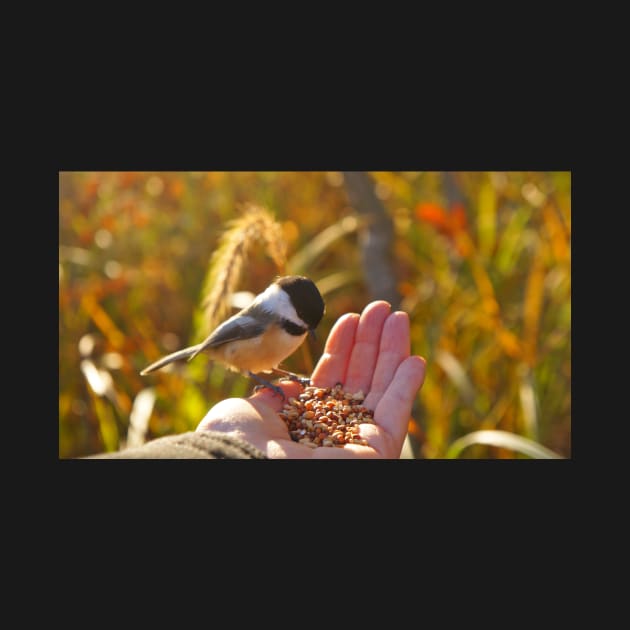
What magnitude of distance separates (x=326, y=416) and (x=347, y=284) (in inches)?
47.0

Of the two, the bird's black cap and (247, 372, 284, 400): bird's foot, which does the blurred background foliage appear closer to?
(247, 372, 284, 400): bird's foot

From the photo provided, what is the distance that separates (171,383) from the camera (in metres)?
2.32

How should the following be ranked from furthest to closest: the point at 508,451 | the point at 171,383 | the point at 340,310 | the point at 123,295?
the point at 340,310
the point at 123,295
the point at 171,383
the point at 508,451

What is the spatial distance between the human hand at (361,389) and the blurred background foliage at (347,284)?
0.85 feet

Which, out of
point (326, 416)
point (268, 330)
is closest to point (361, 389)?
point (326, 416)

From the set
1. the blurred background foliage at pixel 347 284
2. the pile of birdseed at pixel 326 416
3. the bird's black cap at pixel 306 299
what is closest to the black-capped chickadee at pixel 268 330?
the bird's black cap at pixel 306 299

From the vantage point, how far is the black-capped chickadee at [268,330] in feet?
5.48

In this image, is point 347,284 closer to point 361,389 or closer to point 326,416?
point 361,389

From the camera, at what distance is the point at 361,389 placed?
1.89 m

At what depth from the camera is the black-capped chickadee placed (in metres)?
1.67

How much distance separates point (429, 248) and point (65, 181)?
1.52 m

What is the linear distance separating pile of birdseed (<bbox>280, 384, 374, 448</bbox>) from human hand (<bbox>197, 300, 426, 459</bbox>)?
1.0 inches

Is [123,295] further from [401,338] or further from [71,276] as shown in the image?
[401,338]

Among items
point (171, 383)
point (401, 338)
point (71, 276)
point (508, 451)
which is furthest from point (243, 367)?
point (71, 276)
